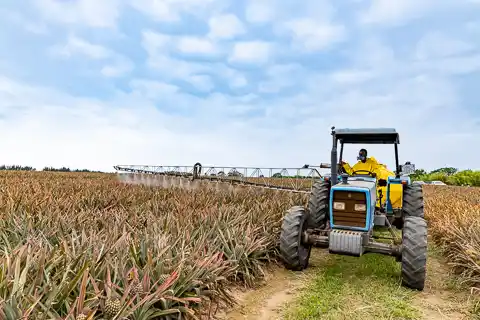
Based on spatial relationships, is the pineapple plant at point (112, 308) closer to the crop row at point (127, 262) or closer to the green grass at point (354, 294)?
the crop row at point (127, 262)

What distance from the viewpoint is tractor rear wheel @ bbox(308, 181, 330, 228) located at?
5621 mm

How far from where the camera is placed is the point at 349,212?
4828 millimetres

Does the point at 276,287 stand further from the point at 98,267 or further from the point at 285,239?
the point at 98,267

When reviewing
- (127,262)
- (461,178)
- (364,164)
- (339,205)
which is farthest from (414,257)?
(461,178)

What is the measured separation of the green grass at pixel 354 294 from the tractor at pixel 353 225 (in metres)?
0.33

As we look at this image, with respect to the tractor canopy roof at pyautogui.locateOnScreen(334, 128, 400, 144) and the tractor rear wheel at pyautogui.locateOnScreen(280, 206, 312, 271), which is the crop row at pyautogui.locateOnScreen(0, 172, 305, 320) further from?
the tractor canopy roof at pyautogui.locateOnScreen(334, 128, 400, 144)

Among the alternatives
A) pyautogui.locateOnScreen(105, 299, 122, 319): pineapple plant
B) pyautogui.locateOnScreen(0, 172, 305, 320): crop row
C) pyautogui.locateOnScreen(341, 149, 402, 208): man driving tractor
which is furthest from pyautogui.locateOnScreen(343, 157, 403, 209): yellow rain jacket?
pyautogui.locateOnScreen(105, 299, 122, 319): pineapple plant

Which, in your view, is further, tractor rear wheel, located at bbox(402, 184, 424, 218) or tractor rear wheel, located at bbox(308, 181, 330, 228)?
tractor rear wheel, located at bbox(402, 184, 424, 218)

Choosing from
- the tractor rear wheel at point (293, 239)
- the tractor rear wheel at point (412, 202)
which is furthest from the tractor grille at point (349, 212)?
the tractor rear wheel at point (412, 202)

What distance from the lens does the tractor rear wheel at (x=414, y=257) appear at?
4.30 metres

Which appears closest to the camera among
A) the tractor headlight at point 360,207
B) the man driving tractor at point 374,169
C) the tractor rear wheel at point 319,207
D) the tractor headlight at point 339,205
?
the tractor headlight at point 360,207

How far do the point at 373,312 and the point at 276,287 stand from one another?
4.15ft

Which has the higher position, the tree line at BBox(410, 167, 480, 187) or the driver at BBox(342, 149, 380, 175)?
the tree line at BBox(410, 167, 480, 187)

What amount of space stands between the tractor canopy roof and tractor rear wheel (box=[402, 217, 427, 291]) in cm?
213
